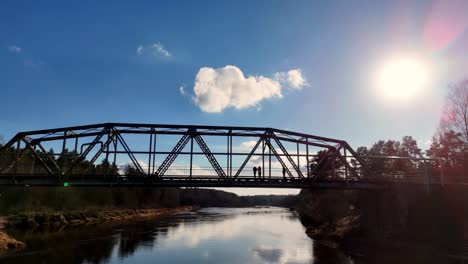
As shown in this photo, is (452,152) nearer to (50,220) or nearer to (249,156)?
(249,156)

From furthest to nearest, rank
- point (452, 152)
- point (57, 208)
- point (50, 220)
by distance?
point (57, 208) < point (50, 220) < point (452, 152)

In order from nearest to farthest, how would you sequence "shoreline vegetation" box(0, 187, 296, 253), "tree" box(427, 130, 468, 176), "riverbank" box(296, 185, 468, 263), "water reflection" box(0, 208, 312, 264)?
"water reflection" box(0, 208, 312, 264) < "riverbank" box(296, 185, 468, 263) < "tree" box(427, 130, 468, 176) < "shoreline vegetation" box(0, 187, 296, 253)

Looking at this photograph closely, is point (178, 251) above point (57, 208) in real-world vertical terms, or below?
below

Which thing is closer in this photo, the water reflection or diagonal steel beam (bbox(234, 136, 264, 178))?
the water reflection

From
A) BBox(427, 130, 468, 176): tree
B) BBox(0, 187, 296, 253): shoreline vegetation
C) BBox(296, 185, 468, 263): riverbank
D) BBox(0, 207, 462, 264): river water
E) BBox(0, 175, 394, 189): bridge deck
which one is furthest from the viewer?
BBox(0, 187, 296, 253): shoreline vegetation

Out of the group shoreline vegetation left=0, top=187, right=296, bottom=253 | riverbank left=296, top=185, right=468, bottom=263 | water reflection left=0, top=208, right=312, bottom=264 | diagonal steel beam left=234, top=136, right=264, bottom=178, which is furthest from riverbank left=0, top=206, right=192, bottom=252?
riverbank left=296, top=185, right=468, bottom=263

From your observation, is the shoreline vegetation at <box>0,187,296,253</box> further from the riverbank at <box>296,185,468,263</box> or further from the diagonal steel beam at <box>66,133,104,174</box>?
the riverbank at <box>296,185,468,263</box>

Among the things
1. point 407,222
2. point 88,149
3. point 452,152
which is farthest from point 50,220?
point 452,152

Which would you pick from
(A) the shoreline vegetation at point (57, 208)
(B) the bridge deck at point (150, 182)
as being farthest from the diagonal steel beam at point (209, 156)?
(A) the shoreline vegetation at point (57, 208)

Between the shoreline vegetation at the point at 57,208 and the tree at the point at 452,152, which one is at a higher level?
the tree at the point at 452,152

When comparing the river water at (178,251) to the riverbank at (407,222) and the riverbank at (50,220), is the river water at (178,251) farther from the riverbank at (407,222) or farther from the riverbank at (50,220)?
the riverbank at (50,220)

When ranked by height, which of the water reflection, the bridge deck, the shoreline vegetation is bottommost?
the water reflection

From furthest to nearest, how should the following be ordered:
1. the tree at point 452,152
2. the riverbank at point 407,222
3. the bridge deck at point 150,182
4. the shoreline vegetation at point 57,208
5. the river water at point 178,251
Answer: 1. the shoreline vegetation at point 57,208
2. the tree at point 452,152
3. the bridge deck at point 150,182
4. the riverbank at point 407,222
5. the river water at point 178,251

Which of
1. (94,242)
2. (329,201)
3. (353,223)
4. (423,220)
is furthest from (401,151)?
(94,242)
